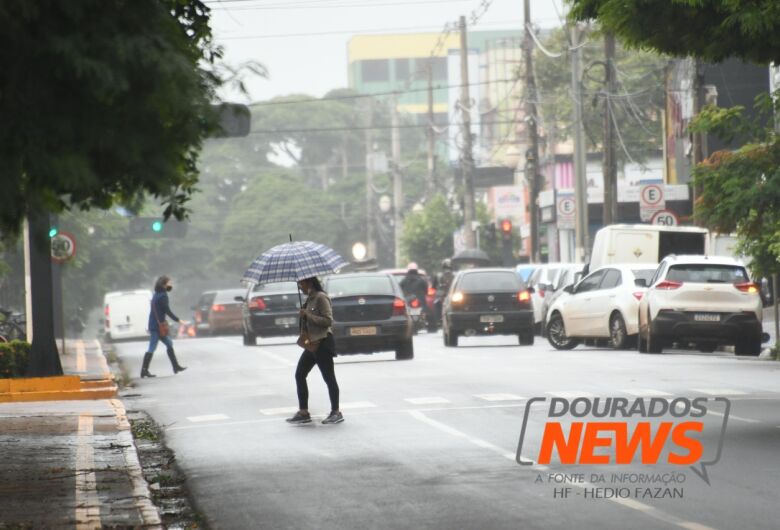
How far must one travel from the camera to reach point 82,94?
7.73 m

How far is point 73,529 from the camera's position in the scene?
1022cm

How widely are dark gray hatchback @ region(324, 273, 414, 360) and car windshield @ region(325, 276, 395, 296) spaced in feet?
0.06

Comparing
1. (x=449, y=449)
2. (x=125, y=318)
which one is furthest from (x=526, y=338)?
(x=125, y=318)

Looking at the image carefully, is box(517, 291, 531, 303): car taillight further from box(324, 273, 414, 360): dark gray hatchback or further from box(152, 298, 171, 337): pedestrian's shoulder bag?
box(152, 298, 171, 337): pedestrian's shoulder bag

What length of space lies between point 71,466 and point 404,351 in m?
16.0

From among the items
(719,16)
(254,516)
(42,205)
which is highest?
(719,16)

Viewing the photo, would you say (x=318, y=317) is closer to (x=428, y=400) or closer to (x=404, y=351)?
(x=428, y=400)

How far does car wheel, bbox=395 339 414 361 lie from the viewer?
29.5 m

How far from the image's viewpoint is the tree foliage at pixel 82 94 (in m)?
7.57

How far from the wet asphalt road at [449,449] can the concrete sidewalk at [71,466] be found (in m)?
0.51

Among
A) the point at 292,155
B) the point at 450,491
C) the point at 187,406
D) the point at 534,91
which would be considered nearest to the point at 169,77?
the point at 450,491

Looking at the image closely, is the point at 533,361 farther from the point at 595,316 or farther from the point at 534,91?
the point at 534,91

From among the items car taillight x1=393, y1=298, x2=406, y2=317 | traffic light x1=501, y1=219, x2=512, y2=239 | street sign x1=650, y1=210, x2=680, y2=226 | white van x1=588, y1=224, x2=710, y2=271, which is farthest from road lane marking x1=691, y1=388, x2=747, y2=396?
traffic light x1=501, y1=219, x2=512, y2=239

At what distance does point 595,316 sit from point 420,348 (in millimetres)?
4171
